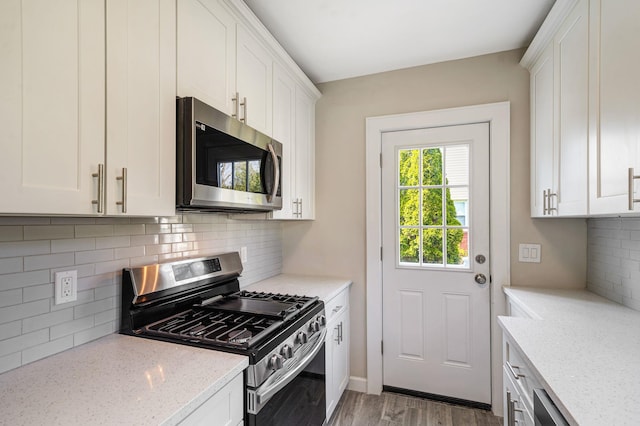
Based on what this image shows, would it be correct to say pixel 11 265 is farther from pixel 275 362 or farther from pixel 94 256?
pixel 275 362

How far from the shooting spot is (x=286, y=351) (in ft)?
4.32

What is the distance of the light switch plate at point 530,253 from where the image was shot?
211cm

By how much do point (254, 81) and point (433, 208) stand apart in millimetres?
1539

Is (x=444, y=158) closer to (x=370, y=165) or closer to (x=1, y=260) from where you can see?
→ (x=370, y=165)

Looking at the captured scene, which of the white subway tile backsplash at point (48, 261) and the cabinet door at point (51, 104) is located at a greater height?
the cabinet door at point (51, 104)

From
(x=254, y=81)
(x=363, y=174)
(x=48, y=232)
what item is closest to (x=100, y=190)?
(x=48, y=232)

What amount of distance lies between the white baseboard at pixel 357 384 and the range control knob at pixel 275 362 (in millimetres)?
1478

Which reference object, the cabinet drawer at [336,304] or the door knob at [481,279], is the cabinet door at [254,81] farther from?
the door knob at [481,279]

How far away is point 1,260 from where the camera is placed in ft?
3.14

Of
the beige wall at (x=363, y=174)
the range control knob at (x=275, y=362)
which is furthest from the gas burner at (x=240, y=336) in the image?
the beige wall at (x=363, y=174)

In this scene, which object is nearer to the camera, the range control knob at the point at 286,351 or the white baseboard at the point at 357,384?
the range control knob at the point at 286,351

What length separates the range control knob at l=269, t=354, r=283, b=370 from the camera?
1.19 metres

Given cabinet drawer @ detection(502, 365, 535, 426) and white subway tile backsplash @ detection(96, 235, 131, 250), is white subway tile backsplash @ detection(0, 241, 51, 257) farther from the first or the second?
cabinet drawer @ detection(502, 365, 535, 426)

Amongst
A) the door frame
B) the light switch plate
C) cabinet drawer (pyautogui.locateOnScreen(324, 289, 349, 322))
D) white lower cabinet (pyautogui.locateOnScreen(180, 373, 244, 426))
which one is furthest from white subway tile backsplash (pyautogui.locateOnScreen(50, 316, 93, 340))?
the light switch plate
